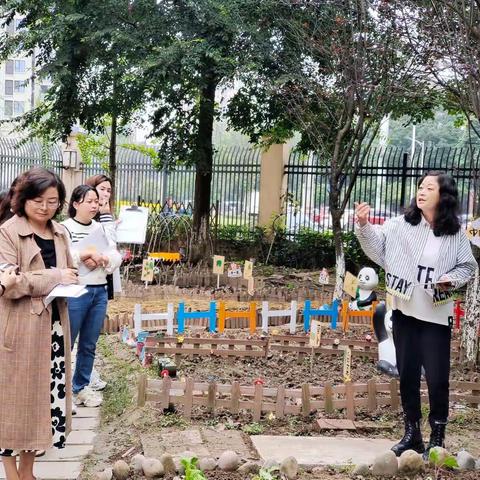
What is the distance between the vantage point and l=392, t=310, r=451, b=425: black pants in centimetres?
477

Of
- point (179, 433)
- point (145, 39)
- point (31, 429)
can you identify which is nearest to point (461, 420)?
point (179, 433)

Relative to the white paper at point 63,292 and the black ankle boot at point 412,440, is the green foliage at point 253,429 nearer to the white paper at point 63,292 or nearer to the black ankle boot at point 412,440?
the black ankle boot at point 412,440

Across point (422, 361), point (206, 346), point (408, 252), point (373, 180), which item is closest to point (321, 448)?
point (422, 361)

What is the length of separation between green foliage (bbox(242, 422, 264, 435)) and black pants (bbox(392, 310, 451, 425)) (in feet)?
3.29

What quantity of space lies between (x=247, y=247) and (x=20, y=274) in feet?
46.0

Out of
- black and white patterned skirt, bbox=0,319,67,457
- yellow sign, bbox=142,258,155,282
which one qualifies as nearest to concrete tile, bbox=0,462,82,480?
black and white patterned skirt, bbox=0,319,67,457

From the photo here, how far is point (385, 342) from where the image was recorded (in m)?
6.38

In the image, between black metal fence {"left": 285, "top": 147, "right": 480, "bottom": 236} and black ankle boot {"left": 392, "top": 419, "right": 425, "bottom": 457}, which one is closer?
black ankle boot {"left": 392, "top": 419, "right": 425, "bottom": 457}

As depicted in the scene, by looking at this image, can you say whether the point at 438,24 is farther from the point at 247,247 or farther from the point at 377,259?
the point at 247,247

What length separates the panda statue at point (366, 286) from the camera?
8016mm

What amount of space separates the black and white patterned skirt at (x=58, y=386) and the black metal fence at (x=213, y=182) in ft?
48.0

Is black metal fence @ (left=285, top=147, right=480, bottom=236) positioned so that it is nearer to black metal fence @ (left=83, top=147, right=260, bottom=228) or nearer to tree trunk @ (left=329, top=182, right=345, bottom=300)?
black metal fence @ (left=83, top=147, right=260, bottom=228)

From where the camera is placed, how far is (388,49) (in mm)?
10766

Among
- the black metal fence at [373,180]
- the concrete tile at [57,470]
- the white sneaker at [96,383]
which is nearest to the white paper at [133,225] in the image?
the white sneaker at [96,383]
